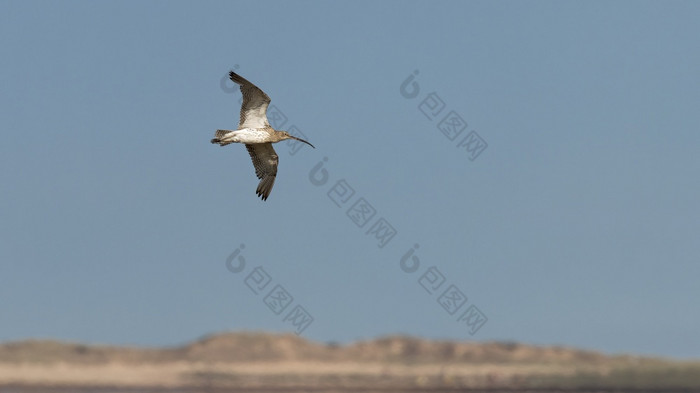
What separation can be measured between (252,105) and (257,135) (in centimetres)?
89

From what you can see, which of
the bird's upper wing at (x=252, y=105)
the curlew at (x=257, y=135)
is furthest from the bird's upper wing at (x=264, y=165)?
the bird's upper wing at (x=252, y=105)

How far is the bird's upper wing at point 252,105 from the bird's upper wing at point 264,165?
1.55 m

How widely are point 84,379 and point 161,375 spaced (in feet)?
11.5

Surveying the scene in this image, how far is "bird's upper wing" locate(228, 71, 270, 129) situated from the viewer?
34.9 metres

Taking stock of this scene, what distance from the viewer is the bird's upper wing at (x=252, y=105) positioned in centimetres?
3494

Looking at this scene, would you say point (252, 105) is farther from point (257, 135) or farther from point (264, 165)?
point (264, 165)

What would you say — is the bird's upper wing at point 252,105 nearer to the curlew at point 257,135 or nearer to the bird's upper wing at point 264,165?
the curlew at point 257,135

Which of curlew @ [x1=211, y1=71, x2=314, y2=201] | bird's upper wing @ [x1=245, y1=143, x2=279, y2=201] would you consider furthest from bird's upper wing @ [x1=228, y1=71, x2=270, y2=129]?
bird's upper wing @ [x1=245, y1=143, x2=279, y2=201]

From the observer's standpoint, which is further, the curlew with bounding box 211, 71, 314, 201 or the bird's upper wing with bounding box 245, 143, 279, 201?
the bird's upper wing with bounding box 245, 143, 279, 201

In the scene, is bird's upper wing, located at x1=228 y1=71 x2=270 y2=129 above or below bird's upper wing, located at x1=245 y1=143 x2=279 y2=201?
above

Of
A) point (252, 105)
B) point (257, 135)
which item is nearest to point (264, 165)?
point (257, 135)

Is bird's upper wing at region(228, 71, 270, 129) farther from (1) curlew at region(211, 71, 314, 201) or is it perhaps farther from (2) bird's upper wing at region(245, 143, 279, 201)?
(2) bird's upper wing at region(245, 143, 279, 201)

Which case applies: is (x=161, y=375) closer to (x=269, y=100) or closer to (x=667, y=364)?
(x=667, y=364)

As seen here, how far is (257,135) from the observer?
35.8 m
